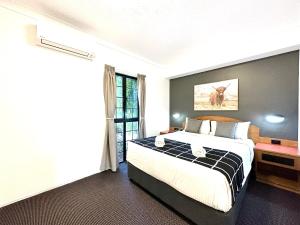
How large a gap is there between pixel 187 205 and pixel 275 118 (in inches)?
95.0

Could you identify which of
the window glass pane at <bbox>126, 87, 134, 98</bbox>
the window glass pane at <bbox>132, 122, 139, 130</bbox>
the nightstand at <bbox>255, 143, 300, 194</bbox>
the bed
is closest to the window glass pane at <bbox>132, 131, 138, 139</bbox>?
the window glass pane at <bbox>132, 122, 139, 130</bbox>

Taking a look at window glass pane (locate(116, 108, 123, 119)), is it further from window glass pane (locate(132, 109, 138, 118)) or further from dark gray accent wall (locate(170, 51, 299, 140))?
dark gray accent wall (locate(170, 51, 299, 140))

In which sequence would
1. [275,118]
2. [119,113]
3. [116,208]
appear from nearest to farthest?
[116,208], [275,118], [119,113]

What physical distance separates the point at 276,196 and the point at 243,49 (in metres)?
2.66

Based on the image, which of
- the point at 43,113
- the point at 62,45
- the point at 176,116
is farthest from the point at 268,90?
the point at 43,113

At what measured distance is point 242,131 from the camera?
2.84 meters

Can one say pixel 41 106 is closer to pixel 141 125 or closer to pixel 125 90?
pixel 125 90

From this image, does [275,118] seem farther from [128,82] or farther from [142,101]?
[128,82]

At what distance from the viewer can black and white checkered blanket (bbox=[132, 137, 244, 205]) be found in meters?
1.47

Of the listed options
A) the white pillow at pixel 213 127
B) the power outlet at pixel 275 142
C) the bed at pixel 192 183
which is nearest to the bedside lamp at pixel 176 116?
the white pillow at pixel 213 127

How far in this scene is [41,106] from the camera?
215cm

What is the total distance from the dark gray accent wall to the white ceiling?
0.35 metres

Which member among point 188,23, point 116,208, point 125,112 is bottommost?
point 116,208

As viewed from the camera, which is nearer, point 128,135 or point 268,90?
point 268,90
